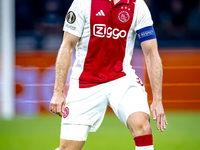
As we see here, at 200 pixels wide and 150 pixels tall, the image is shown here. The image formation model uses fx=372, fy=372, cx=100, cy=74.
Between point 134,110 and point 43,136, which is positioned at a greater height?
point 134,110

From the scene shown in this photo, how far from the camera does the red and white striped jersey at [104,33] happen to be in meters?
2.60

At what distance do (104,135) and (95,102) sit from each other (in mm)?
2801

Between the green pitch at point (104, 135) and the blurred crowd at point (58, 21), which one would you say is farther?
the blurred crowd at point (58, 21)

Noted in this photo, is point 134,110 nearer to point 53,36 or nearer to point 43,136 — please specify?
point 43,136

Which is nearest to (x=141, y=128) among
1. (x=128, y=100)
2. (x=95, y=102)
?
(x=128, y=100)

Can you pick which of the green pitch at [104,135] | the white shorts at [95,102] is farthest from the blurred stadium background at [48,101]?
the white shorts at [95,102]

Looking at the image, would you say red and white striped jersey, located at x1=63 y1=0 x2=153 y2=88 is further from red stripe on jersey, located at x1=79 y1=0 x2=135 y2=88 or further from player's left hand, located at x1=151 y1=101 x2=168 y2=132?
player's left hand, located at x1=151 y1=101 x2=168 y2=132

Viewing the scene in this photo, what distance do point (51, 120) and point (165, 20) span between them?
19.2 feet

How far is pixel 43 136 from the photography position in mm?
5320

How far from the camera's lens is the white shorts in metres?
2.56

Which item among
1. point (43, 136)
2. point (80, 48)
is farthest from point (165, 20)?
point (80, 48)

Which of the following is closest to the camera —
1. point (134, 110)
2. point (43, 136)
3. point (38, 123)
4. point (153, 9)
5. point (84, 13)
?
point (134, 110)

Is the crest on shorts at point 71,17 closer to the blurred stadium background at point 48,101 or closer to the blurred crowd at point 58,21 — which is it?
the blurred stadium background at point 48,101

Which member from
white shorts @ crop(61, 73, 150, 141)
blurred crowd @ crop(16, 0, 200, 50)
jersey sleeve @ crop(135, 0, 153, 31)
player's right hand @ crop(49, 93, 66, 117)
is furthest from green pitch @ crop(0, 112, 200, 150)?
blurred crowd @ crop(16, 0, 200, 50)
